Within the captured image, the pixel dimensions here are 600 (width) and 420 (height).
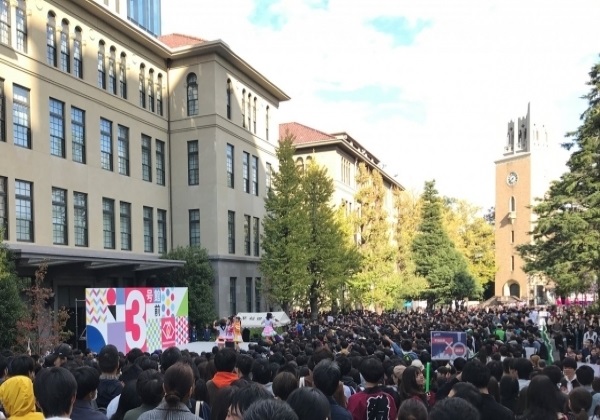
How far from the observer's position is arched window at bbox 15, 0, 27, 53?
23547 mm

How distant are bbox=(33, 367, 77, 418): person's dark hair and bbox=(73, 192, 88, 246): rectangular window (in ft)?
76.8

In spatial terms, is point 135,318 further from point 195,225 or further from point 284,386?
point 195,225

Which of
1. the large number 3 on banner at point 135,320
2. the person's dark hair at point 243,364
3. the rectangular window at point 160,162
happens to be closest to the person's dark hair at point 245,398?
the person's dark hair at point 243,364

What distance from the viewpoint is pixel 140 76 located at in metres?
31.9

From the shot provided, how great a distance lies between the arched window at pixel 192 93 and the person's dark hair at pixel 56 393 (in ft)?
102

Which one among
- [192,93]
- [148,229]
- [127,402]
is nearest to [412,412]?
[127,402]

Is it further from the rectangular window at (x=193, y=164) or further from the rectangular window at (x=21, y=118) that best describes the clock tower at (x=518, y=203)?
the rectangular window at (x=21, y=118)

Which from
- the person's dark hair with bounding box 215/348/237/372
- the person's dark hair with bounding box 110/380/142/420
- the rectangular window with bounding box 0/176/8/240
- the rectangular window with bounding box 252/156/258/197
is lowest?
the person's dark hair with bounding box 110/380/142/420

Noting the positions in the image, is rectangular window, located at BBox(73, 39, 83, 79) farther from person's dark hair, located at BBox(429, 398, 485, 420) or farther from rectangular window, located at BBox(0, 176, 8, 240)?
person's dark hair, located at BBox(429, 398, 485, 420)

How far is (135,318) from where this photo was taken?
59.3 ft

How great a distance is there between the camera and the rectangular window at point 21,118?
2314cm

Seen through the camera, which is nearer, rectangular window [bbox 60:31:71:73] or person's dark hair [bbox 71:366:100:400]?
person's dark hair [bbox 71:366:100:400]

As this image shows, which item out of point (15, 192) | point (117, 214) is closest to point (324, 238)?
point (117, 214)

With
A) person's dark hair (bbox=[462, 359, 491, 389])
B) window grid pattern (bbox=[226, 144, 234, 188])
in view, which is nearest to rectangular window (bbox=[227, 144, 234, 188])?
window grid pattern (bbox=[226, 144, 234, 188])
